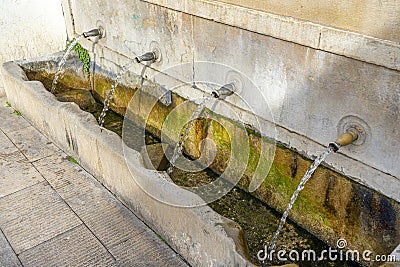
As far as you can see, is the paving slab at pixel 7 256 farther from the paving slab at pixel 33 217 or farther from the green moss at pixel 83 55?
the green moss at pixel 83 55

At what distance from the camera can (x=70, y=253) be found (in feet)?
12.8

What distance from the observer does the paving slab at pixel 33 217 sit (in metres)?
4.09

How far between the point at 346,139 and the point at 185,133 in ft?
7.80

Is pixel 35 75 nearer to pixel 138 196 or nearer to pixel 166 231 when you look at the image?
pixel 138 196

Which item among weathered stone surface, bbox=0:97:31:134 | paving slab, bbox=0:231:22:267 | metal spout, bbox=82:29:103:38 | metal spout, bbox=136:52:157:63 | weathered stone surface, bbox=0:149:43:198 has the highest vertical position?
metal spout, bbox=82:29:103:38

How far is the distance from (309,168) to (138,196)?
5.68ft

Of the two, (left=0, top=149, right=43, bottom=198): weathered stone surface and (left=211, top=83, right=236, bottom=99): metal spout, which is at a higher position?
(left=211, top=83, right=236, bottom=99): metal spout

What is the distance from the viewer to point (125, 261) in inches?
148

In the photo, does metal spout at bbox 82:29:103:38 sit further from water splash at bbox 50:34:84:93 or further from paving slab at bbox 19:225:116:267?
paving slab at bbox 19:225:116:267

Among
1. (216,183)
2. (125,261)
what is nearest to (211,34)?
(216,183)

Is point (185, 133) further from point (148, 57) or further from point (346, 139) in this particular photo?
point (346, 139)

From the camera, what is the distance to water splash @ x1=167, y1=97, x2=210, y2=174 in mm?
5532

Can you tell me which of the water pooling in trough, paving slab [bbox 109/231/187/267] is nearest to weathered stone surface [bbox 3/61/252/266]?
paving slab [bbox 109/231/187/267]

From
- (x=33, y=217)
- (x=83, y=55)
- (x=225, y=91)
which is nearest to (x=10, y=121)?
(x=83, y=55)
